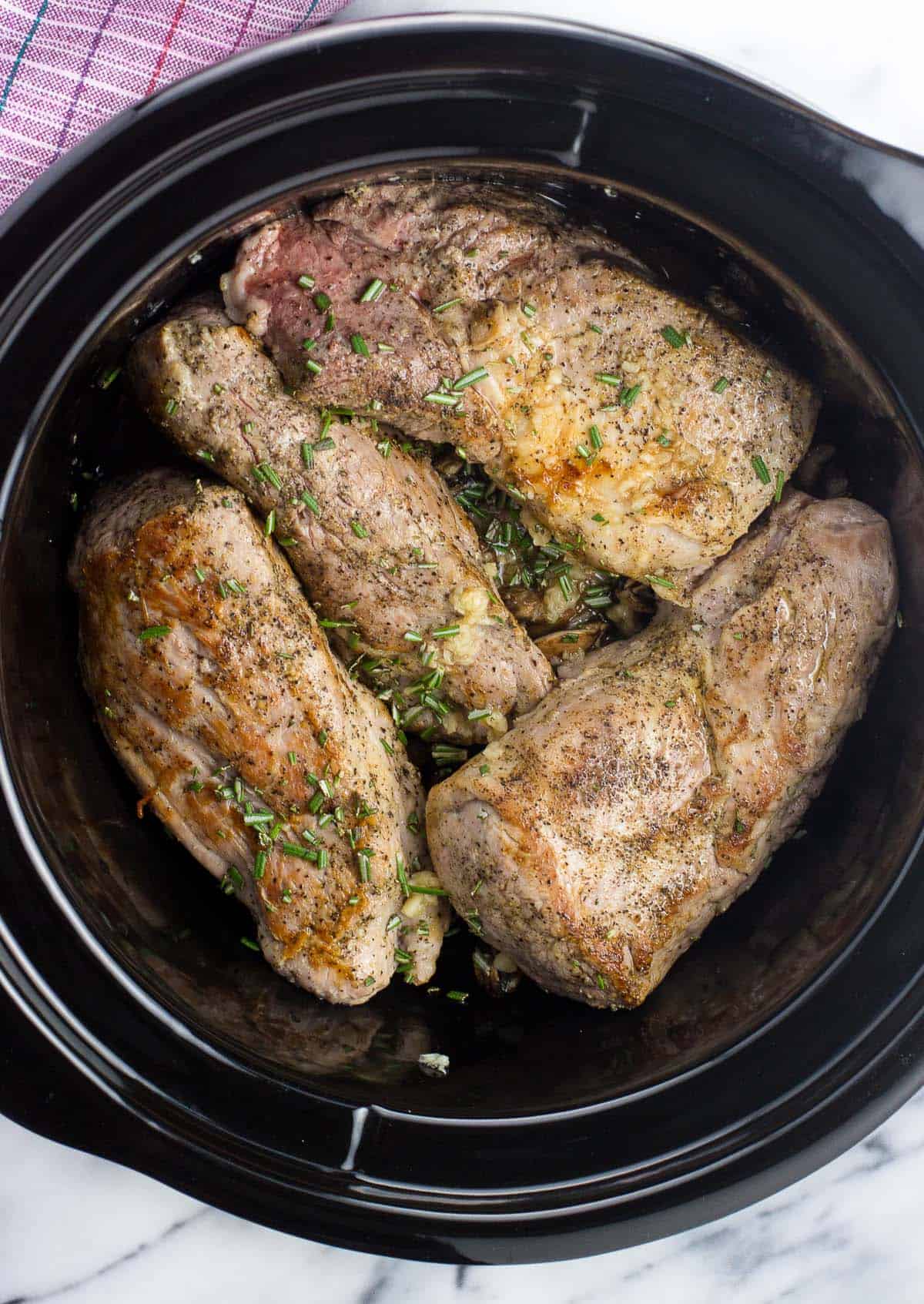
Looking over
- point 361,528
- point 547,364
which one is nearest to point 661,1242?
point 361,528

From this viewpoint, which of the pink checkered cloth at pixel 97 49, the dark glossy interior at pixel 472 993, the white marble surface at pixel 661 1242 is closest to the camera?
the dark glossy interior at pixel 472 993

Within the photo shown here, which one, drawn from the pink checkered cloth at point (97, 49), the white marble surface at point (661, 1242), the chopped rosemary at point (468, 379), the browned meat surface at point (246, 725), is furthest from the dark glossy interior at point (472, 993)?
the white marble surface at point (661, 1242)

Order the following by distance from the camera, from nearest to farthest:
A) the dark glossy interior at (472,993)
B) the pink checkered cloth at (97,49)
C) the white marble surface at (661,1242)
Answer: the dark glossy interior at (472,993), the pink checkered cloth at (97,49), the white marble surface at (661,1242)

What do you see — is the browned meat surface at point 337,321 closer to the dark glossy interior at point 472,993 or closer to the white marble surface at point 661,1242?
the dark glossy interior at point 472,993

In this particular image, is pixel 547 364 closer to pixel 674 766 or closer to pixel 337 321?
pixel 337 321

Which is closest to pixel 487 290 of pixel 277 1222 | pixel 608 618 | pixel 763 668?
pixel 608 618

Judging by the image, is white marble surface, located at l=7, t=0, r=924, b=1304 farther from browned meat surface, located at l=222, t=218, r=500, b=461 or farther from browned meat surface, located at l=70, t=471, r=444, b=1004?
browned meat surface, located at l=70, t=471, r=444, b=1004
